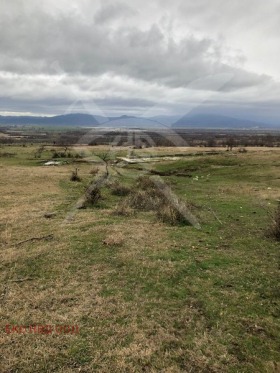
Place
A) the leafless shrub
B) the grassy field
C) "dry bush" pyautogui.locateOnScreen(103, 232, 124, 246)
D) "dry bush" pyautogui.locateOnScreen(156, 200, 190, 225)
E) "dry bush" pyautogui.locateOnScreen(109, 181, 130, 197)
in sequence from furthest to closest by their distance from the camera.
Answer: "dry bush" pyautogui.locateOnScreen(109, 181, 130, 197), the leafless shrub, "dry bush" pyautogui.locateOnScreen(156, 200, 190, 225), "dry bush" pyautogui.locateOnScreen(103, 232, 124, 246), the grassy field

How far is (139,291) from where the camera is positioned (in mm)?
7719

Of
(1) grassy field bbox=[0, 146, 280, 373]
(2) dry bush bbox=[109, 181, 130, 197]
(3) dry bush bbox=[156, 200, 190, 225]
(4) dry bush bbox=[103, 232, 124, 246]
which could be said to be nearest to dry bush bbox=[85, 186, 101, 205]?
(1) grassy field bbox=[0, 146, 280, 373]

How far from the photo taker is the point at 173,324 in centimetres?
634

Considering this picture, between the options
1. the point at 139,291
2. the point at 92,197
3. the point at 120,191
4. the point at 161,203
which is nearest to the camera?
the point at 139,291

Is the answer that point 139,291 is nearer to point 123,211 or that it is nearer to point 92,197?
point 123,211

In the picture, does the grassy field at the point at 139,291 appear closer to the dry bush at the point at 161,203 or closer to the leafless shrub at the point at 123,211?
the leafless shrub at the point at 123,211

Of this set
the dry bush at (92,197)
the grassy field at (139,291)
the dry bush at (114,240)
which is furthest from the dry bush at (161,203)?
the dry bush at (114,240)

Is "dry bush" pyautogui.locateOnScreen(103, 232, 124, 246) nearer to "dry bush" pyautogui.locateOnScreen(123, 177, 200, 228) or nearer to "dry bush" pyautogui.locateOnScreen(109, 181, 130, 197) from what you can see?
"dry bush" pyautogui.locateOnScreen(123, 177, 200, 228)

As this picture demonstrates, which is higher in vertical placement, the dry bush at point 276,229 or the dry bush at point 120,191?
the dry bush at point 276,229

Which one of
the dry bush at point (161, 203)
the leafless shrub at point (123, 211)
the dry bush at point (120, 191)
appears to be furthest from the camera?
the dry bush at point (120, 191)

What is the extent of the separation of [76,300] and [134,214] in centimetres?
864

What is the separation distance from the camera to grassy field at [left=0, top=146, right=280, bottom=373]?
5.45m

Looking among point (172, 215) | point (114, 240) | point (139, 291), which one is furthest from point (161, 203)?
point (139, 291)

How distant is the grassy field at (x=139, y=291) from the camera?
17.9 feet
